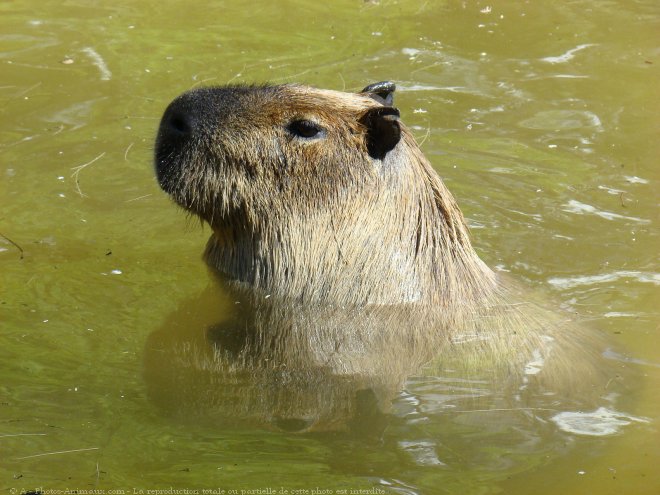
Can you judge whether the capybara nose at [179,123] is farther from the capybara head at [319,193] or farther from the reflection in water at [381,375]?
the reflection in water at [381,375]

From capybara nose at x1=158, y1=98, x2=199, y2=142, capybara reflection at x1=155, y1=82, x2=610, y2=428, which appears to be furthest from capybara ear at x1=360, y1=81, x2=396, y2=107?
capybara nose at x1=158, y1=98, x2=199, y2=142

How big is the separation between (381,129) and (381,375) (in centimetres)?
117

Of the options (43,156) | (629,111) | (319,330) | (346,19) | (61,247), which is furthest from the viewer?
(346,19)

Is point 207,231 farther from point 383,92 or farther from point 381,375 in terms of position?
point 381,375

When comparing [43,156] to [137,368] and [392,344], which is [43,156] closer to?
[137,368]

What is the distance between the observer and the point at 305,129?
16.4ft

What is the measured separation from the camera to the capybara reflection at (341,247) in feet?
16.4

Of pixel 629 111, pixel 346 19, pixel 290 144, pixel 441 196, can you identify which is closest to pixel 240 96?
pixel 290 144

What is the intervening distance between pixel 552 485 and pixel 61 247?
10.3 feet

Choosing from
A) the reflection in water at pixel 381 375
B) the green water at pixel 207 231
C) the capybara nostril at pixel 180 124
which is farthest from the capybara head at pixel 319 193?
the green water at pixel 207 231

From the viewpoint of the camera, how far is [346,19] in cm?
936

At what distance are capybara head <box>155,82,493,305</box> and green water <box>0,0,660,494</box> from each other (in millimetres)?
575

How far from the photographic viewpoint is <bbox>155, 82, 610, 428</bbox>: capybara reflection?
4.98 m

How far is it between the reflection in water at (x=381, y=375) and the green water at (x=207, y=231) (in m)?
0.03
